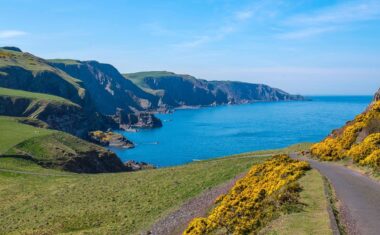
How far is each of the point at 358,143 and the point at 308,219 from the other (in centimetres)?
2555

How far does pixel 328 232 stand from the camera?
20.1 meters

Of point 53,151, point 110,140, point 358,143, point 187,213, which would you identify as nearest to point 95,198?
point 187,213

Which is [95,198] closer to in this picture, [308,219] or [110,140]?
[308,219]

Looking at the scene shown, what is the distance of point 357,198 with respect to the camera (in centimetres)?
2756

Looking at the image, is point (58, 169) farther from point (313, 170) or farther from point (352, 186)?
point (352, 186)

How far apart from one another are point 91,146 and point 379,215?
267 ft

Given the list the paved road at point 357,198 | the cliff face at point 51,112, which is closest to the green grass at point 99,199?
the paved road at point 357,198

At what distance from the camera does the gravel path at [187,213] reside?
30.9 metres

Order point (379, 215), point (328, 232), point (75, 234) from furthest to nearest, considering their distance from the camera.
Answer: point (75, 234) < point (379, 215) < point (328, 232)

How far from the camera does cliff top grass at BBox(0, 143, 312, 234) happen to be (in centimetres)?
3669

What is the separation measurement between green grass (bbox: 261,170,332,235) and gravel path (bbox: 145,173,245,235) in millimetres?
9101

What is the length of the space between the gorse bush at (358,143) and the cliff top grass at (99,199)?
9.67 meters

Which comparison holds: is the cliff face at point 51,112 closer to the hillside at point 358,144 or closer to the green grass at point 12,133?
the green grass at point 12,133

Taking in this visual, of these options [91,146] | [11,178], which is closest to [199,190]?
[11,178]
